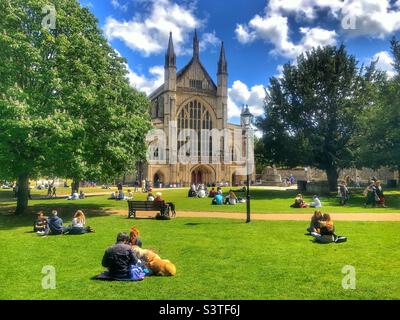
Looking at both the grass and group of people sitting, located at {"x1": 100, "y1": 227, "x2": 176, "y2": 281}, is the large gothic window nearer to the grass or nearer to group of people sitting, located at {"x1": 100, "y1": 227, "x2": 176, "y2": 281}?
the grass

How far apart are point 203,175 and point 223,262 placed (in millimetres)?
65212

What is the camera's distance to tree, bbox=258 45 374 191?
3862 centimetres

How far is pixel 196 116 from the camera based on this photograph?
2950 inches

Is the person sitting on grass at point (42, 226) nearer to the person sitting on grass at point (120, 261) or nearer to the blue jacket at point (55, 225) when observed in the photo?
the blue jacket at point (55, 225)

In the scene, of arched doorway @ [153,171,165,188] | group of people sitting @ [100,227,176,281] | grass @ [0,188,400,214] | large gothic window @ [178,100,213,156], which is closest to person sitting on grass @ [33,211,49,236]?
group of people sitting @ [100,227,176,281]

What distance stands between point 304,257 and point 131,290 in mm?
4882

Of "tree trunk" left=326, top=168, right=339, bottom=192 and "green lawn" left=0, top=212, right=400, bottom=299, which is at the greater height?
"tree trunk" left=326, top=168, right=339, bottom=192

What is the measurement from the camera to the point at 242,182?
252 feet

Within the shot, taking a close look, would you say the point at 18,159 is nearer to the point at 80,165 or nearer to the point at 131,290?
the point at 80,165

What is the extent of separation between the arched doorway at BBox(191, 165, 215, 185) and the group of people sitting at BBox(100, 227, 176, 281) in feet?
211

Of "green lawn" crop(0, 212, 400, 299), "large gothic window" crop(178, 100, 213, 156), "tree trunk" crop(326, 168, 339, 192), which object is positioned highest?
"large gothic window" crop(178, 100, 213, 156)

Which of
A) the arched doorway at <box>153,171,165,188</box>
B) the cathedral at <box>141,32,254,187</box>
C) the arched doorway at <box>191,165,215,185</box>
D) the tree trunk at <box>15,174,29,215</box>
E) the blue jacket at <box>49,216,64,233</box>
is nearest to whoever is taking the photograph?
the blue jacket at <box>49,216,64,233</box>
